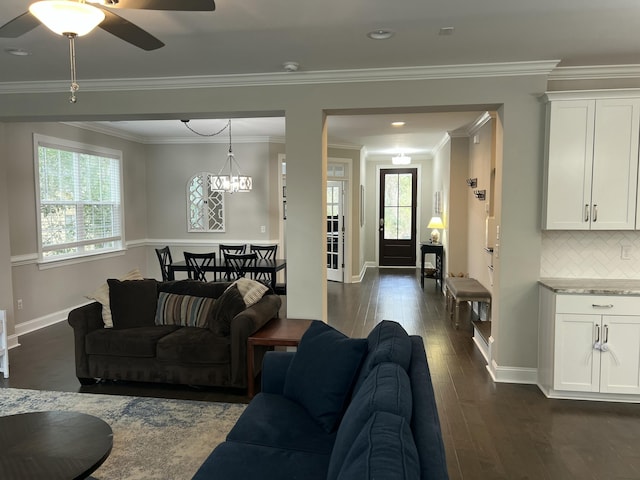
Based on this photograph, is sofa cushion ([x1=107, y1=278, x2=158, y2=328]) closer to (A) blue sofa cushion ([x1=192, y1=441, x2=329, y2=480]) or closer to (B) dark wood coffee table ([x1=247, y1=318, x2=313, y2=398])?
(B) dark wood coffee table ([x1=247, y1=318, x2=313, y2=398])

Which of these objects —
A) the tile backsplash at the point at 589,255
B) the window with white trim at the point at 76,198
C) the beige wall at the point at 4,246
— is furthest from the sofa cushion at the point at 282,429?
the window with white trim at the point at 76,198

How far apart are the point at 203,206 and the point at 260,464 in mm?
7107

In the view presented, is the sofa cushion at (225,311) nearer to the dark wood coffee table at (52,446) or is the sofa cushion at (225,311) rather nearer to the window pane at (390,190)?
the dark wood coffee table at (52,446)

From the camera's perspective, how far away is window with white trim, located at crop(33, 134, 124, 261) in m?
6.10

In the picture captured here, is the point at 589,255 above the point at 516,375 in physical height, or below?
above

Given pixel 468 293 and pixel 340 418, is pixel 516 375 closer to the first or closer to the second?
pixel 468 293

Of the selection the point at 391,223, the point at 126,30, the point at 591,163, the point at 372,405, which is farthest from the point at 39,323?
the point at 391,223

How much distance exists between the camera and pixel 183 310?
14.2ft

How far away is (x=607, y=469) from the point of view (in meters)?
2.77

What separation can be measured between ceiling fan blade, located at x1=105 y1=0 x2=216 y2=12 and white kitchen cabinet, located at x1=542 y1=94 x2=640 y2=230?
300 cm

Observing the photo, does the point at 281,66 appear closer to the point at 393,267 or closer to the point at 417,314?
the point at 417,314

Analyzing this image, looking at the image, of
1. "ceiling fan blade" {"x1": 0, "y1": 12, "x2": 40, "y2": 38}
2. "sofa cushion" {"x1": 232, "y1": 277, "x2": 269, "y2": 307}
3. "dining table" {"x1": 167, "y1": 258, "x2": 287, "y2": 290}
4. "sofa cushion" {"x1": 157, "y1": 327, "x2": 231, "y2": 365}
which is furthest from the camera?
"dining table" {"x1": 167, "y1": 258, "x2": 287, "y2": 290}

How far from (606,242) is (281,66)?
10.8ft

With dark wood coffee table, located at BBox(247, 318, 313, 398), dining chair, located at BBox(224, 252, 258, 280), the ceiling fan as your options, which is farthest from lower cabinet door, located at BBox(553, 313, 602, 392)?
dining chair, located at BBox(224, 252, 258, 280)
